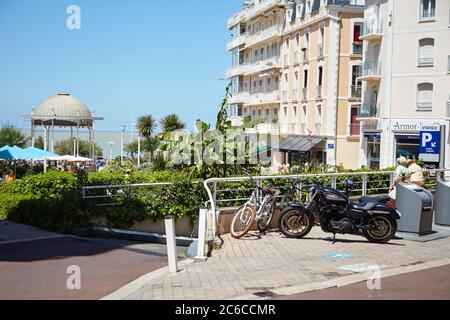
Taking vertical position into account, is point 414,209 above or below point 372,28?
below

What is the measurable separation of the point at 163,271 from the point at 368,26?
38335mm

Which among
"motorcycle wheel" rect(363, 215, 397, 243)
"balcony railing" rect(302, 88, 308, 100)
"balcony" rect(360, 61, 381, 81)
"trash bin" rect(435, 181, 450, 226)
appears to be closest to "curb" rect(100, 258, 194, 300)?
"motorcycle wheel" rect(363, 215, 397, 243)

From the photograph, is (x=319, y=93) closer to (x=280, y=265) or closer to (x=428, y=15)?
(x=428, y=15)

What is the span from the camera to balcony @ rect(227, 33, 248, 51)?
2874 inches

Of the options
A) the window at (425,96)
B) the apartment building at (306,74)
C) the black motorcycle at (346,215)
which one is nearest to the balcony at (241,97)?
the apartment building at (306,74)

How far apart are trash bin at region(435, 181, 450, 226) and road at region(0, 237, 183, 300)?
6410 millimetres

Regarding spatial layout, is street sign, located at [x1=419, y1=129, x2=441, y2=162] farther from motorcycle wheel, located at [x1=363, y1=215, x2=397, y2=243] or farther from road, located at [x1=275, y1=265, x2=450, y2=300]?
road, located at [x1=275, y1=265, x2=450, y2=300]

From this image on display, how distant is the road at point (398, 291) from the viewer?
770cm

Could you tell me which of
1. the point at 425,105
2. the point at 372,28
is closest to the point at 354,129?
the point at 372,28

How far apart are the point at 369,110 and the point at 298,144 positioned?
12012 millimetres

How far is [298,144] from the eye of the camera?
185ft

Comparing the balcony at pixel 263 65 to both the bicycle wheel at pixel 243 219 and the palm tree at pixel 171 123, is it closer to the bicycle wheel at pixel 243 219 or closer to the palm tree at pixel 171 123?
the palm tree at pixel 171 123

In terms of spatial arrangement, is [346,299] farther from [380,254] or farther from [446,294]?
[380,254]

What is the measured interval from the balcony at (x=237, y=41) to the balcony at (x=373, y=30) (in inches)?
1144
